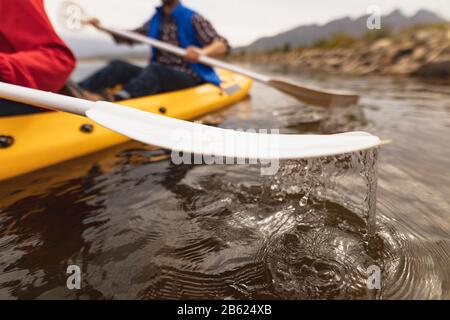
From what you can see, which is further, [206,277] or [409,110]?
[409,110]

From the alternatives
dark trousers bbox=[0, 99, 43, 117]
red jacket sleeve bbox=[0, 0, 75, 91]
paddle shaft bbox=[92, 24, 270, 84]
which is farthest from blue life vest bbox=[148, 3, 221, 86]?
dark trousers bbox=[0, 99, 43, 117]

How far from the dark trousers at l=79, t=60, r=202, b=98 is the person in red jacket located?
1.39 m

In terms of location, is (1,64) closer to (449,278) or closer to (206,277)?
(206,277)

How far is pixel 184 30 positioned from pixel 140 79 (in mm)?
1227

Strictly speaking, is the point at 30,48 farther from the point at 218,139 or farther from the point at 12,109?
the point at 218,139

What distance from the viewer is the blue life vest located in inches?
168

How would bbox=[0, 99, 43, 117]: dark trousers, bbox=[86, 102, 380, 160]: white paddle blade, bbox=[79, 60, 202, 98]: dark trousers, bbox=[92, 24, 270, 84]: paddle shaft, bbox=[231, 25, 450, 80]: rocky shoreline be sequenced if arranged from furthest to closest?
bbox=[231, 25, 450, 80]: rocky shoreline
bbox=[92, 24, 270, 84]: paddle shaft
bbox=[79, 60, 202, 98]: dark trousers
bbox=[0, 99, 43, 117]: dark trousers
bbox=[86, 102, 380, 160]: white paddle blade

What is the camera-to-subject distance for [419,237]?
1617 mm

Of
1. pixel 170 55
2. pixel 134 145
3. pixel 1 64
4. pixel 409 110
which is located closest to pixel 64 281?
pixel 1 64

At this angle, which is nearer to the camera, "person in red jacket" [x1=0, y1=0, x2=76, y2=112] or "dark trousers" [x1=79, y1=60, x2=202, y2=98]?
"person in red jacket" [x1=0, y1=0, x2=76, y2=112]

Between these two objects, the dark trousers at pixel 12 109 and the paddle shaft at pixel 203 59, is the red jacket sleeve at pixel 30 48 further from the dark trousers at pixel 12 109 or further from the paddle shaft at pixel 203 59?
the paddle shaft at pixel 203 59

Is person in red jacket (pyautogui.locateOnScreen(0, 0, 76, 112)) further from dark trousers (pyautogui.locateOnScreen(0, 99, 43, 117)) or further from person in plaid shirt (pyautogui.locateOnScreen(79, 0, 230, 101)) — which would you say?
person in plaid shirt (pyautogui.locateOnScreen(79, 0, 230, 101))

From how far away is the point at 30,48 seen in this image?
7.06 feet
